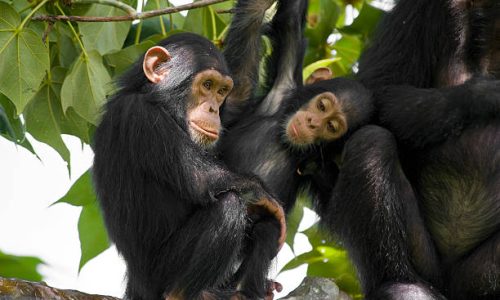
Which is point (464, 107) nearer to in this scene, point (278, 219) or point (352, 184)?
point (352, 184)

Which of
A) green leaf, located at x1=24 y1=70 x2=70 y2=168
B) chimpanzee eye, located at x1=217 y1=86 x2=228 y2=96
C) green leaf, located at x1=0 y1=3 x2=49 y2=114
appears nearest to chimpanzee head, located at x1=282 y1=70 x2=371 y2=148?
A: chimpanzee eye, located at x1=217 y1=86 x2=228 y2=96

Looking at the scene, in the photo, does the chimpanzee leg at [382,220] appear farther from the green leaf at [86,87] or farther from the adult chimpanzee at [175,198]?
Result: the green leaf at [86,87]

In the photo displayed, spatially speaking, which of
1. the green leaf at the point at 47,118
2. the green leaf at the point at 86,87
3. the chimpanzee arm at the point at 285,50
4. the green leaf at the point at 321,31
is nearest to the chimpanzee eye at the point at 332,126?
the chimpanzee arm at the point at 285,50

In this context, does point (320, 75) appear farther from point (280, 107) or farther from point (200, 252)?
point (200, 252)

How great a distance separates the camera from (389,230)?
5945 millimetres

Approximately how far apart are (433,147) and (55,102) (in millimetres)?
2300

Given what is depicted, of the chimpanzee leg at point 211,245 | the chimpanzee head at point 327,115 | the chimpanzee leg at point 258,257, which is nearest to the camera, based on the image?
the chimpanzee leg at point 211,245

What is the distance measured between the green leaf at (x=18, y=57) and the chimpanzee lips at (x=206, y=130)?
890 mm

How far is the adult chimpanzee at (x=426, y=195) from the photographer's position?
19.5 feet

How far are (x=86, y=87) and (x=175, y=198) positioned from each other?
0.91m

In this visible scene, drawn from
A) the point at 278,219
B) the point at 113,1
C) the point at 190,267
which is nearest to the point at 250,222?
the point at 278,219

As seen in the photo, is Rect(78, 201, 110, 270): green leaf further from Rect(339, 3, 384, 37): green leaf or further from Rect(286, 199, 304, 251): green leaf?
Rect(339, 3, 384, 37): green leaf

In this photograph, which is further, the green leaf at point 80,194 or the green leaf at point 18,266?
the green leaf at point 80,194

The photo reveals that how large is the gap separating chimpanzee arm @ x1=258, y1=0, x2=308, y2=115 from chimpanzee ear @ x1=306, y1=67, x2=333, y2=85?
36 cm
